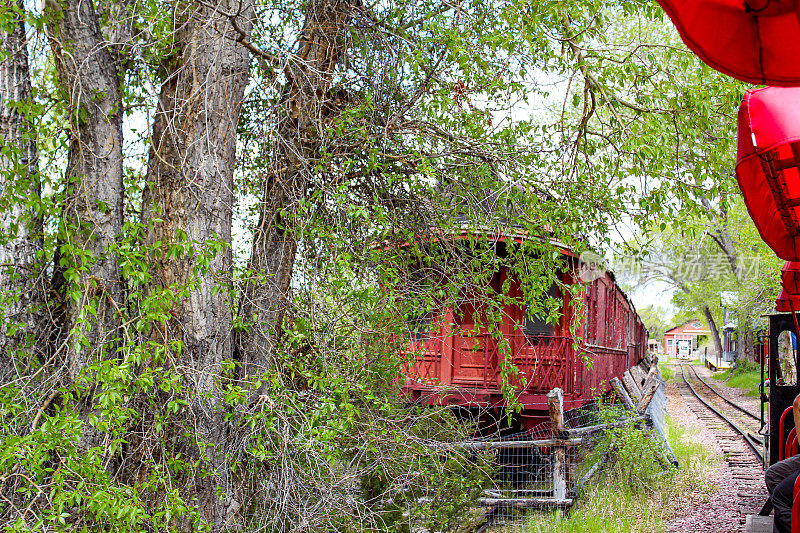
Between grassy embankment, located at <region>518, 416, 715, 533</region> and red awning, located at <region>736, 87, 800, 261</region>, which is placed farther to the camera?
grassy embankment, located at <region>518, 416, 715, 533</region>

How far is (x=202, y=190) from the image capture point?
15.9 feet

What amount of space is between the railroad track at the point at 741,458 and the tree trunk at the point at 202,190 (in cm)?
780

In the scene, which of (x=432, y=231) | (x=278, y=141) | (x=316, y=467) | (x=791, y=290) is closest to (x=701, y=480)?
(x=791, y=290)

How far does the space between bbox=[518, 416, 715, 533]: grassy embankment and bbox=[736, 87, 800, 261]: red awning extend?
5.27m

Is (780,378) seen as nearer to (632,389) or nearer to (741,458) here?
(632,389)

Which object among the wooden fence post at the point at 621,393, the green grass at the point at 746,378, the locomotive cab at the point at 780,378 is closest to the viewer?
the locomotive cab at the point at 780,378

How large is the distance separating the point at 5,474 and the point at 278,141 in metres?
3.15

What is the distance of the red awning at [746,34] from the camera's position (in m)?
1.40

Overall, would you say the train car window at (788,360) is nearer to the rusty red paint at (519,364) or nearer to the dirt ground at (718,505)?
the dirt ground at (718,505)

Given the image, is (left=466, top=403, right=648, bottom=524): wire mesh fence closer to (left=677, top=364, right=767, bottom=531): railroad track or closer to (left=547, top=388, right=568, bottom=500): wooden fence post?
(left=547, top=388, right=568, bottom=500): wooden fence post

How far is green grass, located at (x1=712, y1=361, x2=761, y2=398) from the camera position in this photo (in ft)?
93.0

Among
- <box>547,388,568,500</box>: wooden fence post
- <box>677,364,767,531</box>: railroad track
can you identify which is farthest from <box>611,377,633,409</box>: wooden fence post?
<box>547,388,568,500</box>: wooden fence post

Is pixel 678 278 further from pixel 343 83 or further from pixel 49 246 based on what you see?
pixel 49 246

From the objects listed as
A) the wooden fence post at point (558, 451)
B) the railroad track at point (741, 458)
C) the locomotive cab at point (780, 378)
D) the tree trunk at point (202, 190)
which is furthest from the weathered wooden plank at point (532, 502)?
the tree trunk at point (202, 190)
